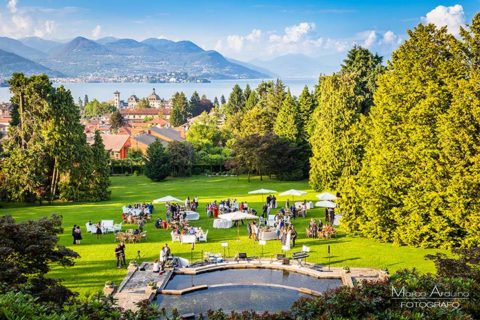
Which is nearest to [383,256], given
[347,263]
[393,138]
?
[347,263]

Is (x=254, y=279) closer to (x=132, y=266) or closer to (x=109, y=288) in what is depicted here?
(x=132, y=266)

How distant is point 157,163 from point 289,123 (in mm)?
16708

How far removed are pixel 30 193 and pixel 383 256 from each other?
31.4 metres

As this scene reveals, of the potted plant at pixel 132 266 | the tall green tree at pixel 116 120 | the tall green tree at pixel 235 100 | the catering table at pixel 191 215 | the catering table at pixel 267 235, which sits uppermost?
the tall green tree at pixel 235 100

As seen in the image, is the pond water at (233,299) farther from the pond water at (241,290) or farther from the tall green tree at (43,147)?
the tall green tree at (43,147)

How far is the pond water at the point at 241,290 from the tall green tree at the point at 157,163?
3634 cm

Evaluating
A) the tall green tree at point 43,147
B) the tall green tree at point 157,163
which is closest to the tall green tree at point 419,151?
the tall green tree at point 43,147

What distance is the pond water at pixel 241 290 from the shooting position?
1680cm

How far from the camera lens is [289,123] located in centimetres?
5800

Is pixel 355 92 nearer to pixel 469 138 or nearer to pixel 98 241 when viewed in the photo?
pixel 469 138

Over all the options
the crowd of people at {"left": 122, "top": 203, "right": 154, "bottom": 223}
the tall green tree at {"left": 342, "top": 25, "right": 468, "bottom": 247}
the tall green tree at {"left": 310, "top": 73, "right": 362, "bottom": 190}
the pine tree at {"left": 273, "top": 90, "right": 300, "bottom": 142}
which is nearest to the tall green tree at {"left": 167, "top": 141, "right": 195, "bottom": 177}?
the pine tree at {"left": 273, "top": 90, "right": 300, "bottom": 142}

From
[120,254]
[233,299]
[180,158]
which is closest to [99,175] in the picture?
[180,158]

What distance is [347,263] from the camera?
2189 cm

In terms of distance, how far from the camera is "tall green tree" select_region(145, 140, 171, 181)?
182 ft
